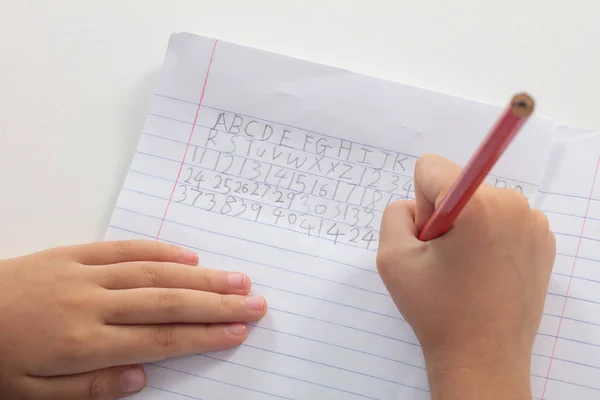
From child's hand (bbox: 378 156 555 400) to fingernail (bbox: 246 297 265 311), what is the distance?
4.9 inches

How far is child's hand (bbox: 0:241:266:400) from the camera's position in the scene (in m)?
0.51

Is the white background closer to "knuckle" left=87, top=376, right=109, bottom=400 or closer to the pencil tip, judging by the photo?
"knuckle" left=87, top=376, right=109, bottom=400

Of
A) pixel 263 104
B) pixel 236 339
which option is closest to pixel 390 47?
pixel 263 104

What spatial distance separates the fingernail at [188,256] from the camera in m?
0.55

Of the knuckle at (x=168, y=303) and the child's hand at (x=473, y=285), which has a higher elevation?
the child's hand at (x=473, y=285)

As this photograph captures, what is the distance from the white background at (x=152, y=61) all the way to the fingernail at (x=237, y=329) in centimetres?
16

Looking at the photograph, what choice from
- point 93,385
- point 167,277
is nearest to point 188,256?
point 167,277

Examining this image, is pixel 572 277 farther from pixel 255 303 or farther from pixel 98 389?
pixel 98 389

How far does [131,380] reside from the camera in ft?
1.74

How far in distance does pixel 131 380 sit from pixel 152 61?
0.31 meters

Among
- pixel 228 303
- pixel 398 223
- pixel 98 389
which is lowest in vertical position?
pixel 98 389

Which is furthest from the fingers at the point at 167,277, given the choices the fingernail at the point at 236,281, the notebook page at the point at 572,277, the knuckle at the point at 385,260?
the notebook page at the point at 572,277

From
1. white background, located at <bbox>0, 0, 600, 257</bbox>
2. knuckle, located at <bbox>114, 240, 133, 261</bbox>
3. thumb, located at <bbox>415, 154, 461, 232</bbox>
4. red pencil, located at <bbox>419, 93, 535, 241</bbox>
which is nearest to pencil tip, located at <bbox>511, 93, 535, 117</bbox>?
red pencil, located at <bbox>419, 93, 535, 241</bbox>

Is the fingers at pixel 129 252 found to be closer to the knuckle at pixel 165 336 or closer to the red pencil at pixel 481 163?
the knuckle at pixel 165 336
